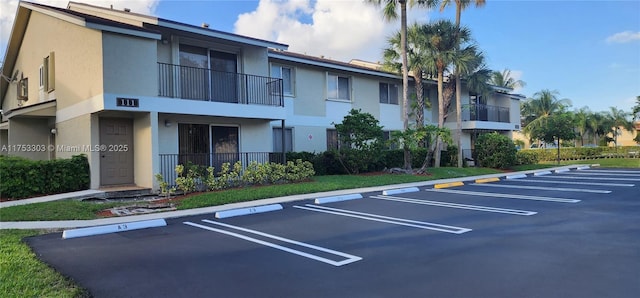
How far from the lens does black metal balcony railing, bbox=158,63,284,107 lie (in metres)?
13.2

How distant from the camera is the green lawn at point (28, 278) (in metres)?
4.25

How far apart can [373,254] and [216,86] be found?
34.8ft

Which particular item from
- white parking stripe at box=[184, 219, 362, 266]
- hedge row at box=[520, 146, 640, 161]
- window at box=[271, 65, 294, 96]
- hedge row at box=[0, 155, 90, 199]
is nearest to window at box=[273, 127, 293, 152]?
window at box=[271, 65, 294, 96]

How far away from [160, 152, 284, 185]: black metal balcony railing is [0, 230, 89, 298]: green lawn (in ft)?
22.8

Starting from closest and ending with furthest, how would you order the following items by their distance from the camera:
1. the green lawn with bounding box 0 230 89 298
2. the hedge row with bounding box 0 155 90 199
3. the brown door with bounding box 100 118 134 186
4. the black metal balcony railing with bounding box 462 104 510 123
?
the green lawn with bounding box 0 230 89 298 < the hedge row with bounding box 0 155 90 199 < the brown door with bounding box 100 118 134 186 < the black metal balcony railing with bounding box 462 104 510 123

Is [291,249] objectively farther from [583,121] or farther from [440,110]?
[583,121]

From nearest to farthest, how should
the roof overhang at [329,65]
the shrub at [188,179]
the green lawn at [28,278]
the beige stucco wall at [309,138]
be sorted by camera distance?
the green lawn at [28,278], the shrub at [188,179], the roof overhang at [329,65], the beige stucco wall at [309,138]

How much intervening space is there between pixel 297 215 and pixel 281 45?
25.7ft

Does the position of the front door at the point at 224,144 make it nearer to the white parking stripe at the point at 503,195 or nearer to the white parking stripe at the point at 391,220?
the white parking stripe at the point at 391,220

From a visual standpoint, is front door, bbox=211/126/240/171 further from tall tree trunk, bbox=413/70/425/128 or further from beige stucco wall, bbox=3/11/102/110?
tall tree trunk, bbox=413/70/425/128

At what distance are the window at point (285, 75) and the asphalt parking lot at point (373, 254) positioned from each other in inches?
350

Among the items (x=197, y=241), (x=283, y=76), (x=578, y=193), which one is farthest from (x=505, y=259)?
(x=283, y=76)

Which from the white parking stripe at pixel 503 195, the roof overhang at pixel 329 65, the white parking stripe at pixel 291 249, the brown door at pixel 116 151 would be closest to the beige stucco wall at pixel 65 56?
the brown door at pixel 116 151

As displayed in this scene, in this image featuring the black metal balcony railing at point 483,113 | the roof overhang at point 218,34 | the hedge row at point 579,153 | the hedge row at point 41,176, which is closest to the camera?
the hedge row at point 41,176
